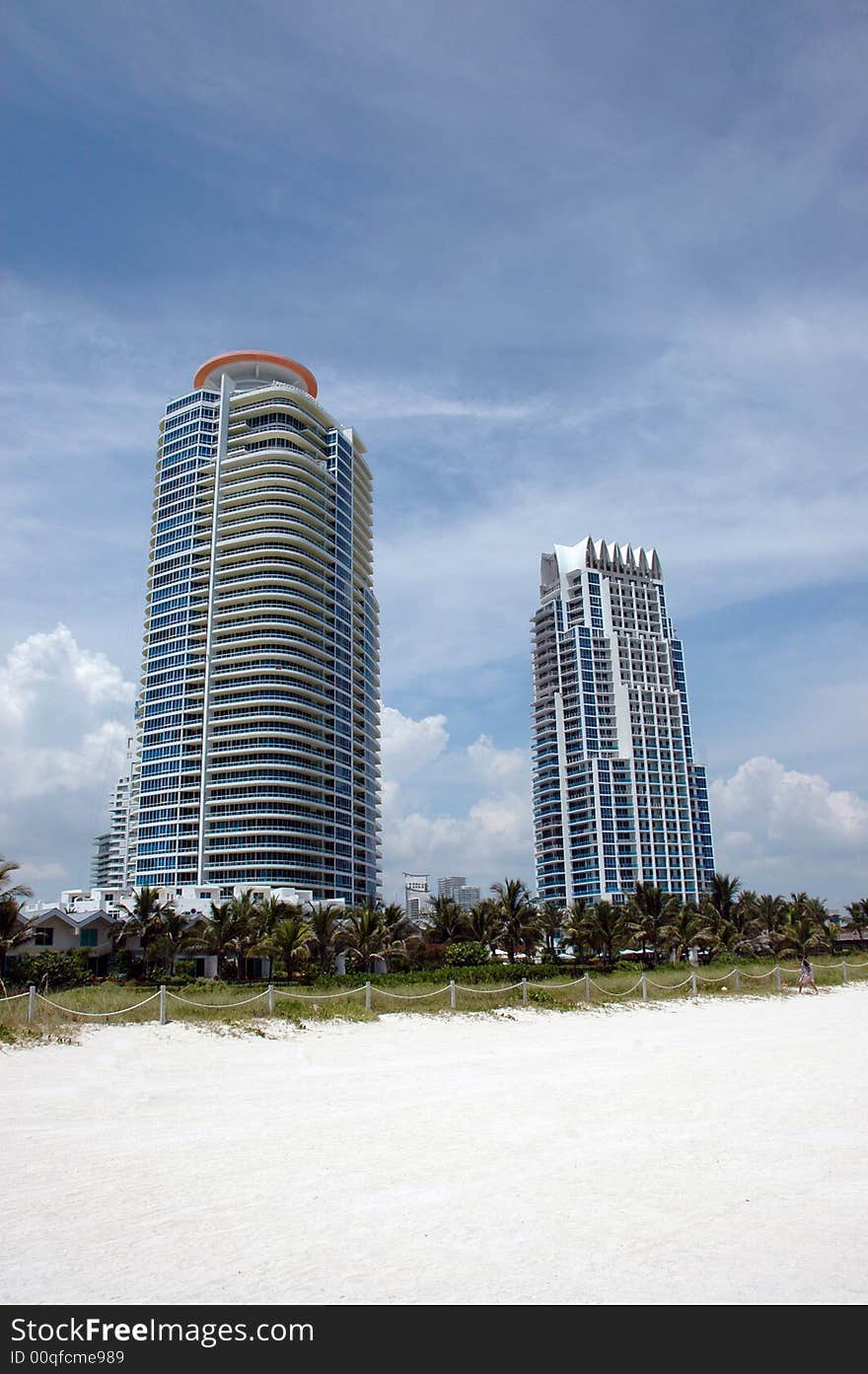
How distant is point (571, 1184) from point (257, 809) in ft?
335

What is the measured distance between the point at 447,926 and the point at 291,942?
19.3m

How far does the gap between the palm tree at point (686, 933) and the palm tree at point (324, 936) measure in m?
25.7

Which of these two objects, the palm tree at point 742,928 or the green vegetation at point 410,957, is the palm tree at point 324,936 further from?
the palm tree at point 742,928

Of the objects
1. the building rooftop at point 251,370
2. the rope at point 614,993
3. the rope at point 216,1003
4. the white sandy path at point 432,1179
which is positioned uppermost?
the building rooftop at point 251,370

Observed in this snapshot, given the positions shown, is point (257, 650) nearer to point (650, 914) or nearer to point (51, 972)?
point (650, 914)

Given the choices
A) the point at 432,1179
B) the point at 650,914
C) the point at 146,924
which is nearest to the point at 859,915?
the point at 650,914

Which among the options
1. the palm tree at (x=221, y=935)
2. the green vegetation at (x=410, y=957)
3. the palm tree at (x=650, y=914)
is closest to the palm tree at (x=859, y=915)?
the green vegetation at (x=410, y=957)

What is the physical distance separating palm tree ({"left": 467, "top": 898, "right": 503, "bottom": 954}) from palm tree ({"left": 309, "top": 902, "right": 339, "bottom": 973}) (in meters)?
11.5

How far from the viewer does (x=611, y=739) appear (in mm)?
164500

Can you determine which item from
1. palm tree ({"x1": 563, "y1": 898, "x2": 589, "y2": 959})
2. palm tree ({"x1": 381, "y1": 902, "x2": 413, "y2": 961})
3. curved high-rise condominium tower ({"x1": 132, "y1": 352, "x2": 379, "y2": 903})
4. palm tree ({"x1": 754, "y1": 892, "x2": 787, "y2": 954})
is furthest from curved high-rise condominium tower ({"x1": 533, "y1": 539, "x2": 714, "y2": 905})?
palm tree ({"x1": 381, "y1": 902, "x2": 413, "y2": 961})

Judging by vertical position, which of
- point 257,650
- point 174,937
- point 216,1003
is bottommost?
point 216,1003

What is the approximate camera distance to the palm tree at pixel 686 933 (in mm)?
65938

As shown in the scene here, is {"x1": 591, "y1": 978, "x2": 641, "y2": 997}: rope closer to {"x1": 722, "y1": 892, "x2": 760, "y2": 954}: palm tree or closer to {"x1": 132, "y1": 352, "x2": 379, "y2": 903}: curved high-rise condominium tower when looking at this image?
{"x1": 722, "y1": 892, "x2": 760, "y2": 954}: palm tree

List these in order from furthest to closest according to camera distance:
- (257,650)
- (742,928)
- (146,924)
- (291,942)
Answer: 1. (257,650)
2. (742,928)
3. (146,924)
4. (291,942)
